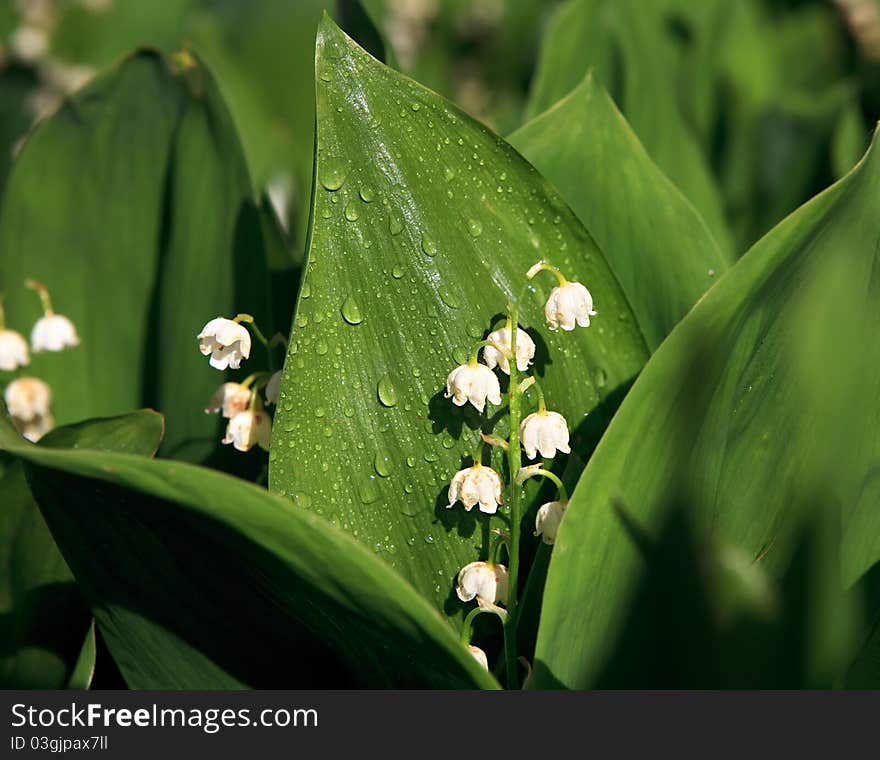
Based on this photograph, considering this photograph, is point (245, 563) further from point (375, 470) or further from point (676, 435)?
point (676, 435)

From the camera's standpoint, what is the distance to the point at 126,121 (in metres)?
1.04

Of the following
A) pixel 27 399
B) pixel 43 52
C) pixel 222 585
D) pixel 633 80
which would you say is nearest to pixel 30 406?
pixel 27 399

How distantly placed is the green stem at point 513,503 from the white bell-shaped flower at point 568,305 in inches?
1.6

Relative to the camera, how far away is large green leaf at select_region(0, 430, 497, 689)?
54 centimetres

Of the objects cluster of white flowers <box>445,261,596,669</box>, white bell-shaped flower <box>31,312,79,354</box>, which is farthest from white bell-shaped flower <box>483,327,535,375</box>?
white bell-shaped flower <box>31,312,79,354</box>

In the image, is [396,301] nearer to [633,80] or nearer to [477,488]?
[477,488]

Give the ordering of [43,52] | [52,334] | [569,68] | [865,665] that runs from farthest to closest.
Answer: [43,52] → [569,68] → [52,334] → [865,665]

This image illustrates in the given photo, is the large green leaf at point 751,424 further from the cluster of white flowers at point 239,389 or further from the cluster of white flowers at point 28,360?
the cluster of white flowers at point 28,360

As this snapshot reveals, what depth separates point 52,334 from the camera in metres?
1.00

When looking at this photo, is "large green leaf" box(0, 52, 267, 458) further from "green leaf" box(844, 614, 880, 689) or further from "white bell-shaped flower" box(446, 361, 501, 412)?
"green leaf" box(844, 614, 880, 689)

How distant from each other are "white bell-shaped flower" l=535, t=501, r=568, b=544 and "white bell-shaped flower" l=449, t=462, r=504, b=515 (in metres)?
0.04

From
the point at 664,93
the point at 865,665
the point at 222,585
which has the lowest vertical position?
the point at 865,665

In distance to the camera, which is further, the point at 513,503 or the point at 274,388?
the point at 274,388

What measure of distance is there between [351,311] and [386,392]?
2.5 inches
